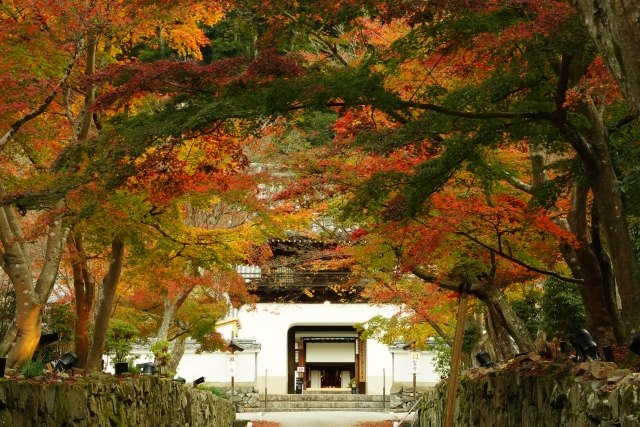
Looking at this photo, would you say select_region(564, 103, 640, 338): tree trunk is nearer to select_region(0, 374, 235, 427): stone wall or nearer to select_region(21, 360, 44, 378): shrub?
select_region(0, 374, 235, 427): stone wall

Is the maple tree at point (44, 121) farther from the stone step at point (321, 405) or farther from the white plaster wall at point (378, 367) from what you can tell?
the white plaster wall at point (378, 367)

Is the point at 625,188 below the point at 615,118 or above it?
below

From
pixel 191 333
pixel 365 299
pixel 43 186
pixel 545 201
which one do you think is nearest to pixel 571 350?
pixel 545 201

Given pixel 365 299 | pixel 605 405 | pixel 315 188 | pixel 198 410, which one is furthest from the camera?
pixel 365 299

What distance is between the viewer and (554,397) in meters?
8.27

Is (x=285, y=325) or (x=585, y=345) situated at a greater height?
(x=285, y=325)

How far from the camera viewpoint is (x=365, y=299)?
122 feet

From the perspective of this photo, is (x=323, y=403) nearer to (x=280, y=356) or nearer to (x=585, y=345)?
(x=280, y=356)

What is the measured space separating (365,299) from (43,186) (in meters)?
27.0

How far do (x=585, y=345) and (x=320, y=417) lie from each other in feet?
72.7

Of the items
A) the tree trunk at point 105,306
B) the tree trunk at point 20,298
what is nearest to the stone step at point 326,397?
the tree trunk at point 105,306

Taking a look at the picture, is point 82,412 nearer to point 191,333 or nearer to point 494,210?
point 494,210

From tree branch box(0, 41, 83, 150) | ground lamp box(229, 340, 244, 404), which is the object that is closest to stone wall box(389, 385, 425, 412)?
ground lamp box(229, 340, 244, 404)

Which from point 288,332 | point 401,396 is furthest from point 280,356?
point 401,396
